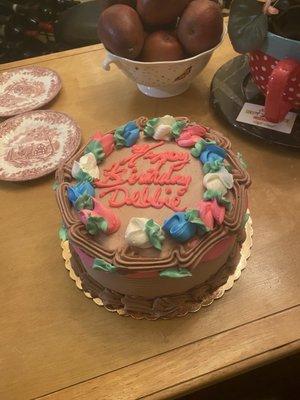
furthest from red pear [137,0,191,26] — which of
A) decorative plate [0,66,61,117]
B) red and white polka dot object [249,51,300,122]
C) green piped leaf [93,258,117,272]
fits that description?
green piped leaf [93,258,117,272]

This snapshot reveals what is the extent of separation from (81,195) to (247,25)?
1.47 feet

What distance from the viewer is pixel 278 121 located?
921 mm

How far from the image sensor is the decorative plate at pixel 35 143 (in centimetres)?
96

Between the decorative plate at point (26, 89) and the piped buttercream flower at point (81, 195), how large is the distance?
44cm

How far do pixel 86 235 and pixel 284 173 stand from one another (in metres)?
0.41

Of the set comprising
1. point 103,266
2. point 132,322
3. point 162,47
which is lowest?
point 132,322

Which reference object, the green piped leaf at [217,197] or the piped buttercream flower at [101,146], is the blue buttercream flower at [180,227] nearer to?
the green piped leaf at [217,197]

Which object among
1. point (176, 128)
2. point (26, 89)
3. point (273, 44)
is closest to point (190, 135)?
point (176, 128)

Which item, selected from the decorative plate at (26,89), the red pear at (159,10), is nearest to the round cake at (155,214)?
the red pear at (159,10)

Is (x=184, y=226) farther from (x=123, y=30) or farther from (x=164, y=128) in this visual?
(x=123, y=30)

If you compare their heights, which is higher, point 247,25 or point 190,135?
point 247,25

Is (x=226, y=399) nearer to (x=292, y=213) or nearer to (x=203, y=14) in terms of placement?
(x=292, y=213)

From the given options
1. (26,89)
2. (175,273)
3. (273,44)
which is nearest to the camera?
(175,273)

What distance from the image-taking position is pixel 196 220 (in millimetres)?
654
